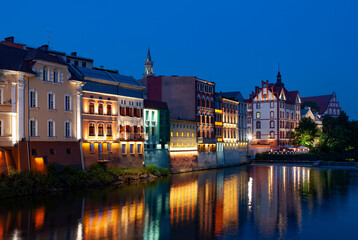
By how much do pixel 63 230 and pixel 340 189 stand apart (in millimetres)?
35463

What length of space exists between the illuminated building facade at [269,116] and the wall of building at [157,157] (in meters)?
56.1

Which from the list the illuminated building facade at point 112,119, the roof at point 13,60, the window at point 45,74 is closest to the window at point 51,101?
the window at point 45,74

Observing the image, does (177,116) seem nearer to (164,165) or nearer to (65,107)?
(164,165)

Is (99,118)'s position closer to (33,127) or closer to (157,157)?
(33,127)

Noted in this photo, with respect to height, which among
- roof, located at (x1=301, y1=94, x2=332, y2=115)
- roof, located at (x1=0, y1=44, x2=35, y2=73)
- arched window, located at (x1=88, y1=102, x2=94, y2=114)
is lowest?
arched window, located at (x1=88, y1=102, x2=94, y2=114)

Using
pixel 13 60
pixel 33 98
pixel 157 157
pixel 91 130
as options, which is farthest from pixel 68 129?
pixel 157 157

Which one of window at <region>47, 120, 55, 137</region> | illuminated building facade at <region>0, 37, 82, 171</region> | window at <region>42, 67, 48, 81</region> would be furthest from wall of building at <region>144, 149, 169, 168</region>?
window at <region>42, 67, 48, 81</region>

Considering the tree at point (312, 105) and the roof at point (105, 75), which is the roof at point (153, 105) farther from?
the tree at point (312, 105)

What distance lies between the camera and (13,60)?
44.6 m

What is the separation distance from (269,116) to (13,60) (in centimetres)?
8357

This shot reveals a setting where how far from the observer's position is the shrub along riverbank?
3981cm

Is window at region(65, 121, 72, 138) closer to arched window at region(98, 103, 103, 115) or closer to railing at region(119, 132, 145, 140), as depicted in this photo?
arched window at region(98, 103, 103, 115)

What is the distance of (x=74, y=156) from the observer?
161 feet

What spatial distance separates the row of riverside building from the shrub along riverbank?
4.54 ft
